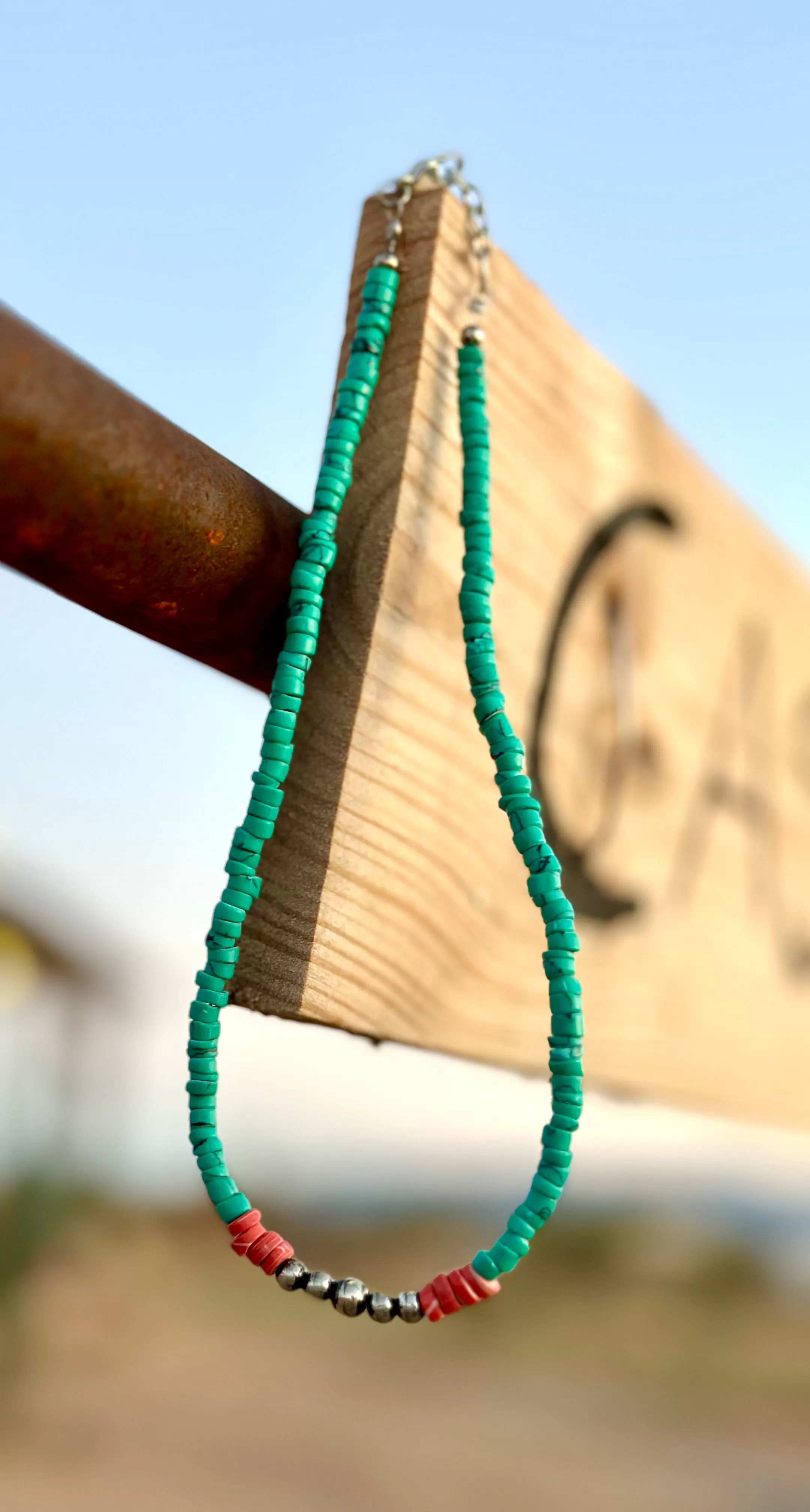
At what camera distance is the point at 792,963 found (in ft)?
2.85

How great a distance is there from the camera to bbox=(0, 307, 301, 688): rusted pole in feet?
0.99

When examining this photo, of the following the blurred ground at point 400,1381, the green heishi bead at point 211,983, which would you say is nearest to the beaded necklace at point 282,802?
the green heishi bead at point 211,983

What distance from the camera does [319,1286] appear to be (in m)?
0.39

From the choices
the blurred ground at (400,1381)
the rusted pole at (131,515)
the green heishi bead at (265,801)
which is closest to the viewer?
the rusted pole at (131,515)

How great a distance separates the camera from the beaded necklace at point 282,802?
0.39 m

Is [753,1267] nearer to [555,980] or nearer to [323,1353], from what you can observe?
[323,1353]

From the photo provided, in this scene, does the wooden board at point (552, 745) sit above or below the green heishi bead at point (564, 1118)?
above

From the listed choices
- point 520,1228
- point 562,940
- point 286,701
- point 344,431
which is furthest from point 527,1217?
point 344,431

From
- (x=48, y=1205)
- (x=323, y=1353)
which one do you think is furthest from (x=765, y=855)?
(x=323, y=1353)

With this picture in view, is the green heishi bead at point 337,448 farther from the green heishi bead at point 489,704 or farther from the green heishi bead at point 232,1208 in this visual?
the green heishi bead at point 232,1208

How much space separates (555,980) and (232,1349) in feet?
16.6

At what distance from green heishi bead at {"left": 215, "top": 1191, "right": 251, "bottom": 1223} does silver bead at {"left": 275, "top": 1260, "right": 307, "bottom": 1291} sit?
0.02 metres

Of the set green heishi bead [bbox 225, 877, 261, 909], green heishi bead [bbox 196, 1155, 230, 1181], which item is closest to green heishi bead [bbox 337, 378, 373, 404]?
green heishi bead [bbox 225, 877, 261, 909]

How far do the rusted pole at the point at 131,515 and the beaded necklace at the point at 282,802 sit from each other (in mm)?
22
